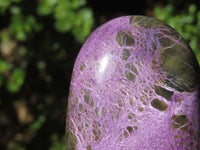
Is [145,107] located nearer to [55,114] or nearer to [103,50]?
[103,50]

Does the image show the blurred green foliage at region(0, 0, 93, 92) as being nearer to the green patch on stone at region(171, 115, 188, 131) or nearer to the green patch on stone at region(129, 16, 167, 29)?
the green patch on stone at region(129, 16, 167, 29)

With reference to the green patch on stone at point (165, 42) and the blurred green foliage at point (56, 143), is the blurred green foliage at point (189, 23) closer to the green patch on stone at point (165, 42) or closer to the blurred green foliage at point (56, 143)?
the green patch on stone at point (165, 42)

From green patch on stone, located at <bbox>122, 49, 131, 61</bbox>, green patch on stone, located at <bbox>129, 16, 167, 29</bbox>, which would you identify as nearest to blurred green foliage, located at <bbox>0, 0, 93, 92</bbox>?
green patch on stone, located at <bbox>129, 16, 167, 29</bbox>

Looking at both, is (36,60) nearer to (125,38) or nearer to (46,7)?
(46,7)

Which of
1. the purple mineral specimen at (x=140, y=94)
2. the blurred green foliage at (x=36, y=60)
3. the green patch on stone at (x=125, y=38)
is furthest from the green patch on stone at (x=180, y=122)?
the blurred green foliage at (x=36, y=60)

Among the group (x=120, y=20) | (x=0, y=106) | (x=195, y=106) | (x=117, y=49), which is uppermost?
(x=120, y=20)

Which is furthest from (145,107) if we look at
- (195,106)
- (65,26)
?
(65,26)

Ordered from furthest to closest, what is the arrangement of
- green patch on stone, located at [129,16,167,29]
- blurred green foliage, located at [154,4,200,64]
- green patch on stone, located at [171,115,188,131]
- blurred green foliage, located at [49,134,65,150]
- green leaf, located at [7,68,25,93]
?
blurred green foliage, located at [49,134,65,150] → green leaf, located at [7,68,25,93] → blurred green foliage, located at [154,4,200,64] → green patch on stone, located at [129,16,167,29] → green patch on stone, located at [171,115,188,131]
